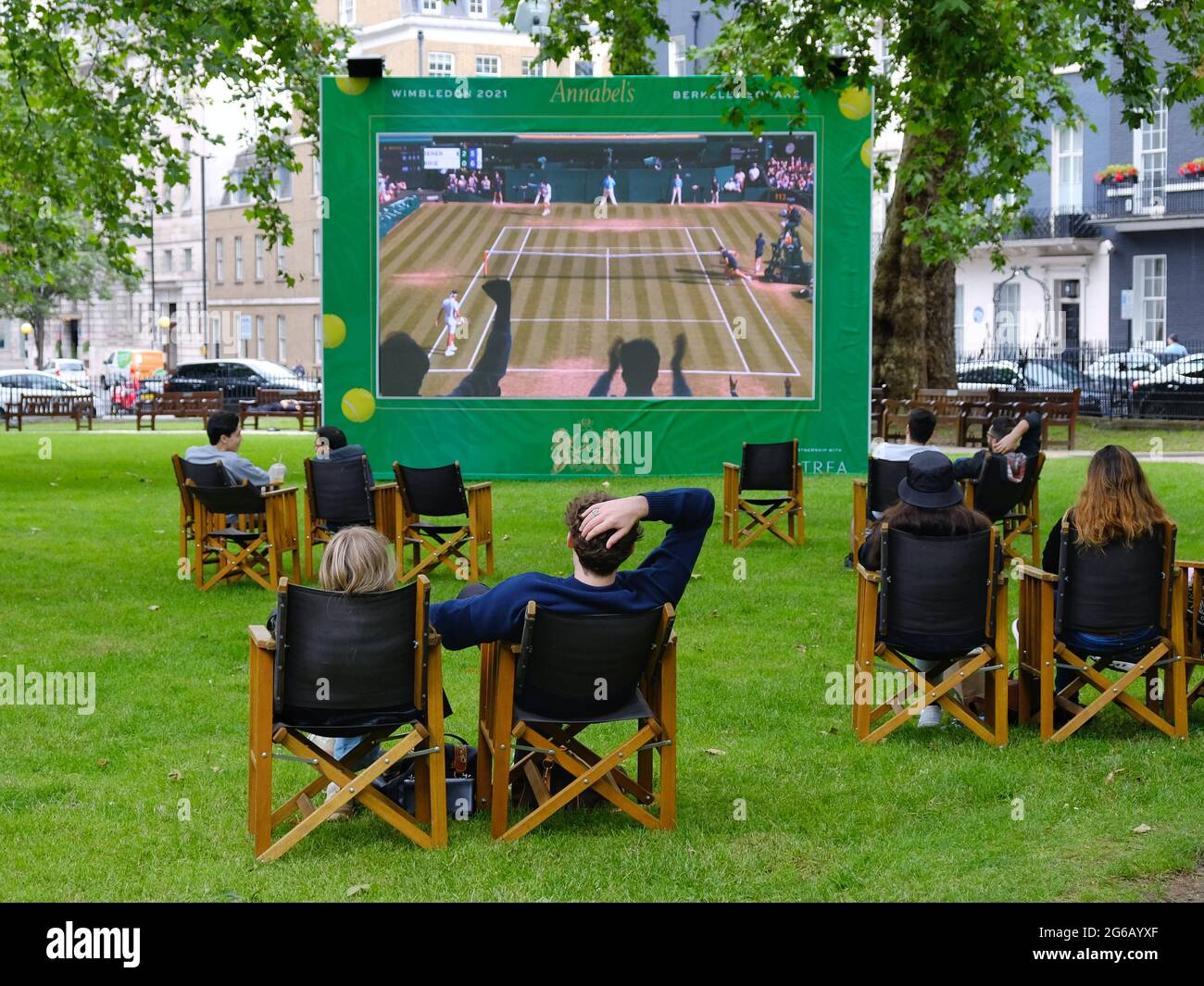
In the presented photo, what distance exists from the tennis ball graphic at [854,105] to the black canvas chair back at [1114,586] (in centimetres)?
1526

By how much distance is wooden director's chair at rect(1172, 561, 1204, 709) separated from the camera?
7.45 meters

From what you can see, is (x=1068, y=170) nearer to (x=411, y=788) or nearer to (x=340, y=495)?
(x=340, y=495)

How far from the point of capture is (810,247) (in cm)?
2155

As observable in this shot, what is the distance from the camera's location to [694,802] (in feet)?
21.2

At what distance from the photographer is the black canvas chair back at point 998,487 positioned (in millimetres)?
12336

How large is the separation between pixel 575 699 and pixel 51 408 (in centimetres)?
3286

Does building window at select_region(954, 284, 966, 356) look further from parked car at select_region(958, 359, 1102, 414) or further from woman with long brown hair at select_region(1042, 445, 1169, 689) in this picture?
woman with long brown hair at select_region(1042, 445, 1169, 689)

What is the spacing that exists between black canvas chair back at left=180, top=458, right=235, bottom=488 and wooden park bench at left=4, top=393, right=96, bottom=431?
74.5 feet

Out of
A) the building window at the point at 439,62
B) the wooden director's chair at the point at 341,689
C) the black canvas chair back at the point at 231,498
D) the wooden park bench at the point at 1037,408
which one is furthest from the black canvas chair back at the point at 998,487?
the building window at the point at 439,62

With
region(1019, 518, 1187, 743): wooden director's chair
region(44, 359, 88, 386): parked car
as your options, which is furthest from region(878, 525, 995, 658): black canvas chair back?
region(44, 359, 88, 386): parked car

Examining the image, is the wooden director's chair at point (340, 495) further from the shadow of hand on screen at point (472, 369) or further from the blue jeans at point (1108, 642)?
the shadow of hand on screen at point (472, 369)

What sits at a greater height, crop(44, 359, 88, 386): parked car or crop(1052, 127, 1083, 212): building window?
crop(1052, 127, 1083, 212): building window

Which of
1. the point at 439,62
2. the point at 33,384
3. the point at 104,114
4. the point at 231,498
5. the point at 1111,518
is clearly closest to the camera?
the point at 1111,518

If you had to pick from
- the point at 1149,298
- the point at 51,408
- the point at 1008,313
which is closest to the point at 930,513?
the point at 51,408
